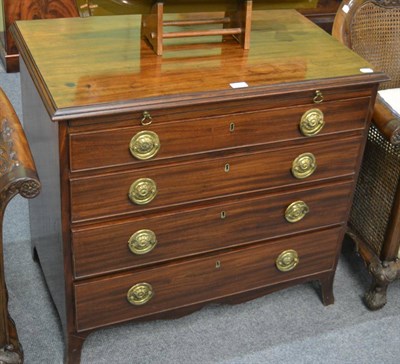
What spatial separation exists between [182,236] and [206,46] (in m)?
0.46

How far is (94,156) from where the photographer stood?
4.44 ft

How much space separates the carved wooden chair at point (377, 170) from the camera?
1799 mm

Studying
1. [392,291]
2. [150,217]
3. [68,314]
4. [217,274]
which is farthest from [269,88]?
[392,291]

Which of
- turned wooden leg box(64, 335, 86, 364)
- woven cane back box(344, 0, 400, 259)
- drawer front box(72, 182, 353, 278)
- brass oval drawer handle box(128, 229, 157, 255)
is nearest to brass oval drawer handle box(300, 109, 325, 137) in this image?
drawer front box(72, 182, 353, 278)

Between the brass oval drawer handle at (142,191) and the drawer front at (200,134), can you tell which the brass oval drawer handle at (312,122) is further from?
the brass oval drawer handle at (142,191)

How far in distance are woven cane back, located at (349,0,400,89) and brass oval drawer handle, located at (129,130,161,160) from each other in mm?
777

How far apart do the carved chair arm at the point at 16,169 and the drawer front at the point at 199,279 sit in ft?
1.28

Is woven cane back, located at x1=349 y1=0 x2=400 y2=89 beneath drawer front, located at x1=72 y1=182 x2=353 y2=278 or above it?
above

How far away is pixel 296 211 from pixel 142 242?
0.41 meters

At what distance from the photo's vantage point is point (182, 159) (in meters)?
1.45

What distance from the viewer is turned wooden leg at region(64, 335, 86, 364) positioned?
5.26 feet

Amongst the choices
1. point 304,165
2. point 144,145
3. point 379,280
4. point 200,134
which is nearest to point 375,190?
point 379,280

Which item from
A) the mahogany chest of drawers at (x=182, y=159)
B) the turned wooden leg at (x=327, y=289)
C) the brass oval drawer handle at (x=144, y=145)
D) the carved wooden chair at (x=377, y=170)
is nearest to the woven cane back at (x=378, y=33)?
the carved wooden chair at (x=377, y=170)

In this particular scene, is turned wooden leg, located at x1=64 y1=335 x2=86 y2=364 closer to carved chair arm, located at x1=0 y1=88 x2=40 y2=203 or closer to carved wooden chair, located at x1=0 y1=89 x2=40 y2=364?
carved wooden chair, located at x1=0 y1=89 x2=40 y2=364
